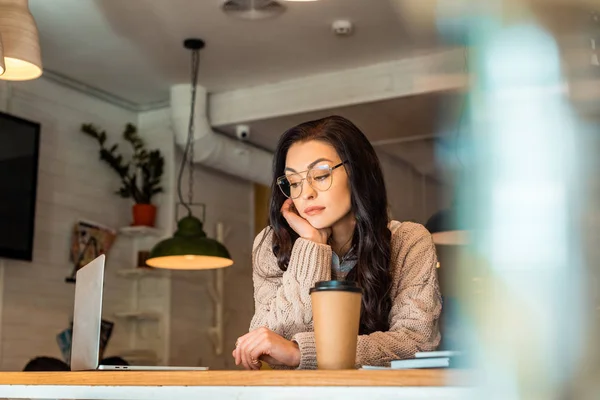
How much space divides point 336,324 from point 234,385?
0.23 meters

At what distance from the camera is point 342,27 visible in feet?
14.4

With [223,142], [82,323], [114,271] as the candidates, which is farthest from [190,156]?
[82,323]

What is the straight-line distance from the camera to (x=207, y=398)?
3.20 feet

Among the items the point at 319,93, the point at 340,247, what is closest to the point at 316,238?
the point at 340,247

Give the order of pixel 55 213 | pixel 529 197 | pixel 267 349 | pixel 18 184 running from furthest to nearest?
pixel 55 213 < pixel 18 184 < pixel 267 349 < pixel 529 197

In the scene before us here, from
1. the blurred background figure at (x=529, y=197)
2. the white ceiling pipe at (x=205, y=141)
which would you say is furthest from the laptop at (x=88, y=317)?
the white ceiling pipe at (x=205, y=141)

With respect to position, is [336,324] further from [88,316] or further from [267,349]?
[88,316]

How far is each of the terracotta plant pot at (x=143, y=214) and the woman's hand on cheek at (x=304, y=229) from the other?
3837 millimetres

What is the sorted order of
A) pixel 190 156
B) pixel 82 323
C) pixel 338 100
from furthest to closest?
pixel 190 156 < pixel 338 100 < pixel 82 323

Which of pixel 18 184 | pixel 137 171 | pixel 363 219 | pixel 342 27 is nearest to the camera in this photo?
pixel 363 219

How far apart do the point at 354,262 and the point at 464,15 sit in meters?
1.46

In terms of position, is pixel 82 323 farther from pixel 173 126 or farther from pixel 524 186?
pixel 173 126

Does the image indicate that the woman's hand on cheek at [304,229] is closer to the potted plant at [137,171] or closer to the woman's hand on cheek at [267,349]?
the woman's hand on cheek at [267,349]

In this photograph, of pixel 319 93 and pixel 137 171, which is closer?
pixel 319 93
